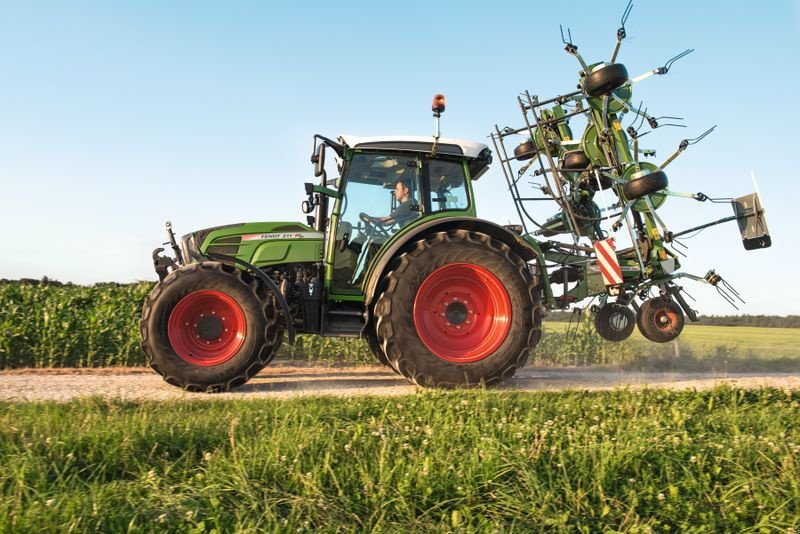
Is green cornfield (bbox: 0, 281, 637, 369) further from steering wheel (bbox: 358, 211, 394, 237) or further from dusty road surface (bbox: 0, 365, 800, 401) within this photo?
steering wheel (bbox: 358, 211, 394, 237)

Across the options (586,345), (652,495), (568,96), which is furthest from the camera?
(586,345)

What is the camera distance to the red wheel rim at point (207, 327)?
543 cm

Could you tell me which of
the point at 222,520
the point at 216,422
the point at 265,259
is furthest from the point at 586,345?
the point at 222,520

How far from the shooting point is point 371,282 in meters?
5.61

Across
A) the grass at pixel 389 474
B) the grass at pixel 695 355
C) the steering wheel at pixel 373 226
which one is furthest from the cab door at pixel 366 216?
the grass at pixel 695 355

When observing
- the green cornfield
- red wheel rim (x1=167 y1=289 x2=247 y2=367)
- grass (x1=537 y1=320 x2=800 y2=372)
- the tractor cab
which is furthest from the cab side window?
grass (x1=537 y1=320 x2=800 y2=372)

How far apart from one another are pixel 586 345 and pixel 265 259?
25.1 feet

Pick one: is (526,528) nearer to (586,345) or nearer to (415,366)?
(415,366)

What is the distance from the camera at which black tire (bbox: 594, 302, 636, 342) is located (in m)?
7.83

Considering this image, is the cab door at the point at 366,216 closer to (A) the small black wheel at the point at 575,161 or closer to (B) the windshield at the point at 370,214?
(B) the windshield at the point at 370,214

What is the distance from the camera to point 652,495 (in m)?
2.49

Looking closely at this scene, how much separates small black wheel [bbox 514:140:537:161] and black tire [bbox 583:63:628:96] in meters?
1.28

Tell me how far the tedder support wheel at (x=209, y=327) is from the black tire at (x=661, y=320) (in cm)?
515

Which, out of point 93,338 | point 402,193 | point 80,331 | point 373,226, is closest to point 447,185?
point 402,193
